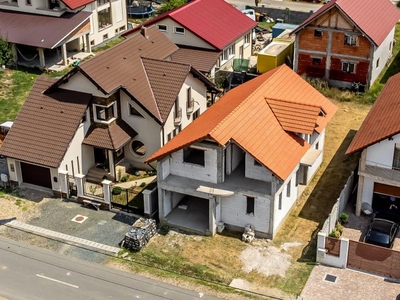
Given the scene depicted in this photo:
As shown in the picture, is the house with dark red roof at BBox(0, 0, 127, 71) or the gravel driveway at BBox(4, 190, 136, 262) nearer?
the gravel driveway at BBox(4, 190, 136, 262)

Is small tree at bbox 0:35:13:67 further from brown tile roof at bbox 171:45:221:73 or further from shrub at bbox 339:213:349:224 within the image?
shrub at bbox 339:213:349:224

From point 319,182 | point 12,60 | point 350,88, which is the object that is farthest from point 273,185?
point 12,60

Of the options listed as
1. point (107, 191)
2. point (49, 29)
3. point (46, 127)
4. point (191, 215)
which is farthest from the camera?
point (49, 29)

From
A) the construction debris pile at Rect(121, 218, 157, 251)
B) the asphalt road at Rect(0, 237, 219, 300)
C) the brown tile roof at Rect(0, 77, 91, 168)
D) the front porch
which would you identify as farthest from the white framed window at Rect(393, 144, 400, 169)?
the brown tile roof at Rect(0, 77, 91, 168)

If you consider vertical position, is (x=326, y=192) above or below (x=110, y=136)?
below

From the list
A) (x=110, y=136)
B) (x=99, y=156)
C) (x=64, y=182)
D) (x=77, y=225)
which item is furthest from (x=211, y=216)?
(x=99, y=156)

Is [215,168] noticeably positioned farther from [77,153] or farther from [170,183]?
[77,153]

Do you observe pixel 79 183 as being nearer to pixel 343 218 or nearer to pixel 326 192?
pixel 326 192
